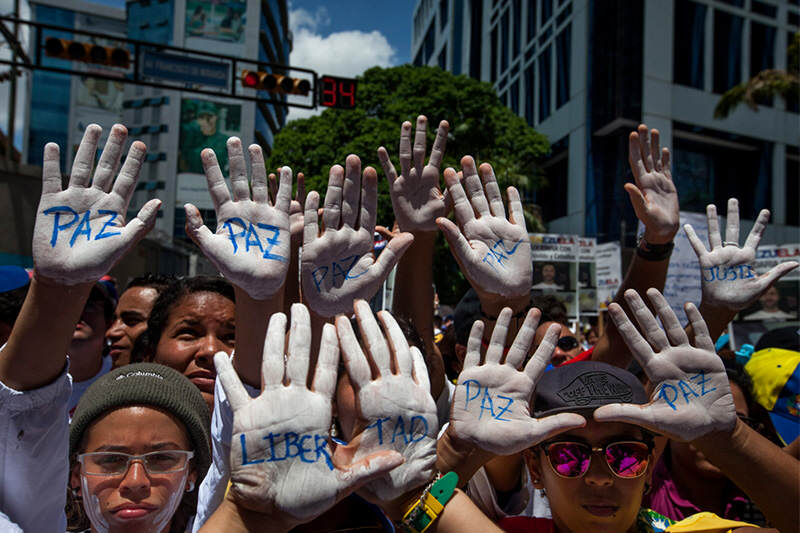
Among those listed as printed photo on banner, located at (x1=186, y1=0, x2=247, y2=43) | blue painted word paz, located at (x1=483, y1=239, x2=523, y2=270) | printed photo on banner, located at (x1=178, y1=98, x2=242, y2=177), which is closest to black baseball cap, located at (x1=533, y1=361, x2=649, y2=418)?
blue painted word paz, located at (x1=483, y1=239, x2=523, y2=270)

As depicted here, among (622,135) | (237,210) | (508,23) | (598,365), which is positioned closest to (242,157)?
(237,210)

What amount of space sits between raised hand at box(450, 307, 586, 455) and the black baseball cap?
127 millimetres

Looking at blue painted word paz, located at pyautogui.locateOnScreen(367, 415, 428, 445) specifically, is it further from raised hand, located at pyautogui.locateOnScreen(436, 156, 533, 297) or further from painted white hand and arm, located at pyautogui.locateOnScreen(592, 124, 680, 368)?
painted white hand and arm, located at pyautogui.locateOnScreen(592, 124, 680, 368)

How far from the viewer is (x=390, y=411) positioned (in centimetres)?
141

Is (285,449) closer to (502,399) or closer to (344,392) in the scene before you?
(344,392)

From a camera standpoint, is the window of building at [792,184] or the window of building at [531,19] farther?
the window of building at [531,19]

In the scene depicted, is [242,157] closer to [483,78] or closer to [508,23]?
[508,23]

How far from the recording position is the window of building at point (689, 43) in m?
22.5

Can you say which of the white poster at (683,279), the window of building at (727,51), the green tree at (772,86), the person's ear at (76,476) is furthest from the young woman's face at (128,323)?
the window of building at (727,51)

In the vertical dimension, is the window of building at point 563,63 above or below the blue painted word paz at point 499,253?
above

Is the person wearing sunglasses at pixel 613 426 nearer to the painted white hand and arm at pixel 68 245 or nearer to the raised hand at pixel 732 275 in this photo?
the raised hand at pixel 732 275

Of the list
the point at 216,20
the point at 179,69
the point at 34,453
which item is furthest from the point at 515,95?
the point at 216,20

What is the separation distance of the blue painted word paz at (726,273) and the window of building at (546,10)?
84.8ft

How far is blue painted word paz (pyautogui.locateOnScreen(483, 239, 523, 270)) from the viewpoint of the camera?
79.0 inches
